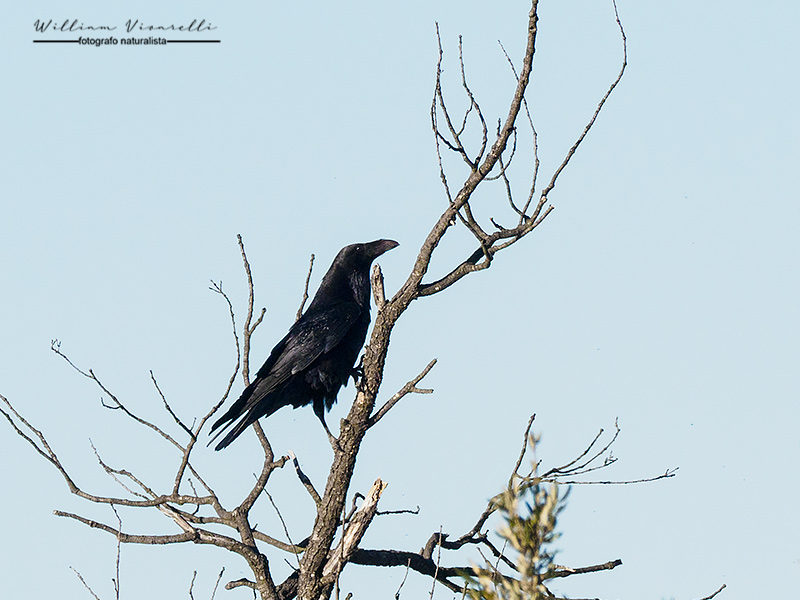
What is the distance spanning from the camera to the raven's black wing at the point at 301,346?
25.4ft

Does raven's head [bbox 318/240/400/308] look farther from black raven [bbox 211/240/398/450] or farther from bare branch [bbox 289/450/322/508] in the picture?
bare branch [bbox 289/450/322/508]

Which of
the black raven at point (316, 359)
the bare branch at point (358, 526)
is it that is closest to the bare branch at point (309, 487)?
the bare branch at point (358, 526)

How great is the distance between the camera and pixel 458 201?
568cm

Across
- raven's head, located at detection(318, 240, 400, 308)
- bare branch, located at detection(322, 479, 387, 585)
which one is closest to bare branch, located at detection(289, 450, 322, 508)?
bare branch, located at detection(322, 479, 387, 585)

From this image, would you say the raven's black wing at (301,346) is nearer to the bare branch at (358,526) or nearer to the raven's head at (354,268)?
the raven's head at (354,268)

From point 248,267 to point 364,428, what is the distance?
1273mm

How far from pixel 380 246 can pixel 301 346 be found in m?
1.23

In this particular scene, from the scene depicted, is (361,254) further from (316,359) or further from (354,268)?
(316,359)

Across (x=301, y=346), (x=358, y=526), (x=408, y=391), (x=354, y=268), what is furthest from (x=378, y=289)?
(x=354, y=268)

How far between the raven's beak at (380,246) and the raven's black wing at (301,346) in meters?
0.65

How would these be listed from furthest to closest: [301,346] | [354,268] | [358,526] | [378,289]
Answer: [354,268], [301,346], [378,289], [358,526]

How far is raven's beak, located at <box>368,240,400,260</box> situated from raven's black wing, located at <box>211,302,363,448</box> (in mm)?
651

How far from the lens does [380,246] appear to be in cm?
859

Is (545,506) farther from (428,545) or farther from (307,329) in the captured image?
(307,329)
